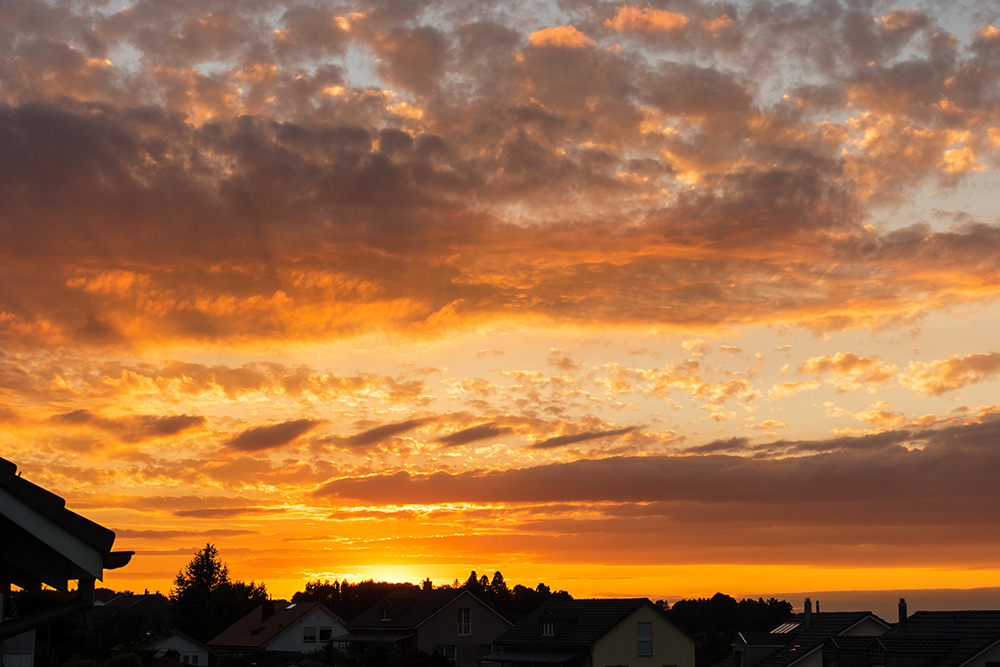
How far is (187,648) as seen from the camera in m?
94.0

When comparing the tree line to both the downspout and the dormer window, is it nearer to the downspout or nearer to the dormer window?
the dormer window

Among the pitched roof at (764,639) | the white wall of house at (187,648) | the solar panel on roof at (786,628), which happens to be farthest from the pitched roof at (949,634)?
the white wall of house at (187,648)

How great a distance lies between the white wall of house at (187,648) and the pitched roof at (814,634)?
2296 inches

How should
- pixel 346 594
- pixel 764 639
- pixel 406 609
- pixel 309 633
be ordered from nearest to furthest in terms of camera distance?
pixel 764 639 → pixel 406 609 → pixel 309 633 → pixel 346 594

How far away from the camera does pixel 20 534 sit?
20.0 ft

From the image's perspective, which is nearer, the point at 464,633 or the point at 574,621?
the point at 574,621

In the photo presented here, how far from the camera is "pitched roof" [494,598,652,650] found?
69312 mm

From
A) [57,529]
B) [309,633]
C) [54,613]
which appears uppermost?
[57,529]

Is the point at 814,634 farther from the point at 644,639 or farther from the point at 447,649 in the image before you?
the point at 447,649

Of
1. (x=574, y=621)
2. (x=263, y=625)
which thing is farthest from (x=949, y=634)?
(x=263, y=625)

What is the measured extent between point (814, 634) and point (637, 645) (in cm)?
1398

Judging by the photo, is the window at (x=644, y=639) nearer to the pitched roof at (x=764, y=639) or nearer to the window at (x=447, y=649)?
the pitched roof at (x=764, y=639)

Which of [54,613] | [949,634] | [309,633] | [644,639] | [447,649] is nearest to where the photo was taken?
[54,613]

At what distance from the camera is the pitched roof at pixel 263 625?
96562mm
